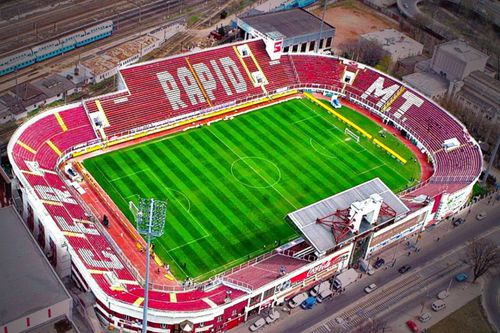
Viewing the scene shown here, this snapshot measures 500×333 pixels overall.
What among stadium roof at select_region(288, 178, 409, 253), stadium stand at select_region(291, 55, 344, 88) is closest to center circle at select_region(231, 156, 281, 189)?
stadium roof at select_region(288, 178, 409, 253)

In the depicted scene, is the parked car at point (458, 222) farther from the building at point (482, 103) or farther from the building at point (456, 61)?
the building at point (456, 61)

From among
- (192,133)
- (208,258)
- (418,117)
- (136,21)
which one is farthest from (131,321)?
(136,21)

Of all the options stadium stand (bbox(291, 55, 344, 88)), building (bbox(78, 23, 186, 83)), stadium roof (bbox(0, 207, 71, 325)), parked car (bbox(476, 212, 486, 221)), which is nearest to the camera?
stadium roof (bbox(0, 207, 71, 325))

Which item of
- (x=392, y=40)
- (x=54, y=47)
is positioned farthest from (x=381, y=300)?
(x=54, y=47)

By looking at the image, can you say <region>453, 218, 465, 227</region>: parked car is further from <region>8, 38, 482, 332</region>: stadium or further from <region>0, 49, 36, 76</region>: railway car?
<region>0, 49, 36, 76</region>: railway car

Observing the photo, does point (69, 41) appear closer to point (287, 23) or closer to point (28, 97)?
point (28, 97)
